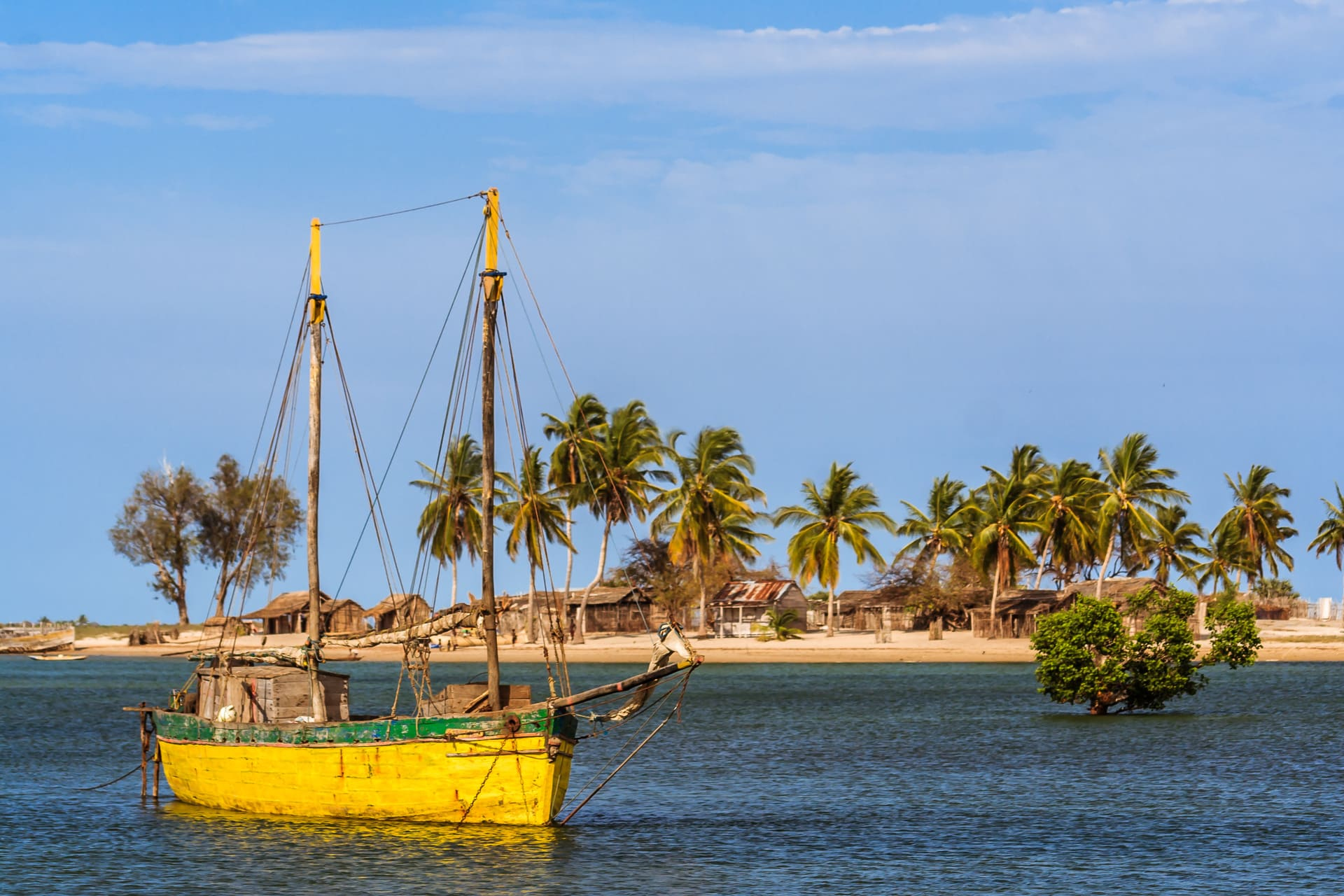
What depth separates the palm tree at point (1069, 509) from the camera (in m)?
96.7

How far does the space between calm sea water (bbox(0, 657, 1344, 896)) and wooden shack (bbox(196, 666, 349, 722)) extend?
2.12 m

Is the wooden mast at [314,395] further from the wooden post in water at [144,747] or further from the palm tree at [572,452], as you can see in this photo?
the palm tree at [572,452]

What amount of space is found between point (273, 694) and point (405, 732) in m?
4.64

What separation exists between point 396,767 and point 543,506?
66.3 metres

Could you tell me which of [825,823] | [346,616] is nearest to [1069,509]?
[346,616]

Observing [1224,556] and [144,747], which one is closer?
[144,747]

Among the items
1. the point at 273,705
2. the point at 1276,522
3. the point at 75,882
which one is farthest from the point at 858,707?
the point at 1276,522

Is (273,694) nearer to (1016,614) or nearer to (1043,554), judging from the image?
(1016,614)

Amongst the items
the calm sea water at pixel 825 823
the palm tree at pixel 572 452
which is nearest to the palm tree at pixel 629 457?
the palm tree at pixel 572 452

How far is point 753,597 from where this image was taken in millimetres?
Result: 107438

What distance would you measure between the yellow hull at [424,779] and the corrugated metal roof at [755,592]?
257 feet

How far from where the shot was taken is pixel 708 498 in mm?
99000

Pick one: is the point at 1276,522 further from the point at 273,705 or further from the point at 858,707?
the point at 273,705

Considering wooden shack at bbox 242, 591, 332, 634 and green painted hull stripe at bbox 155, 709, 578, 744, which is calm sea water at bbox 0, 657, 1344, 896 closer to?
green painted hull stripe at bbox 155, 709, 578, 744
